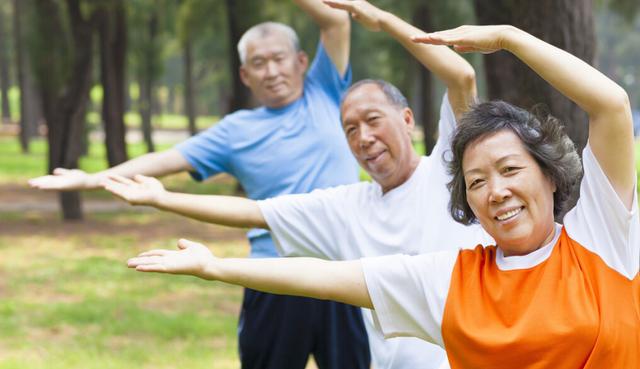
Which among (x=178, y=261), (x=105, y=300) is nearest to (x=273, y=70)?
(x=178, y=261)

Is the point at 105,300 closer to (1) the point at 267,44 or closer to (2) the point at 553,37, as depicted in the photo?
(1) the point at 267,44

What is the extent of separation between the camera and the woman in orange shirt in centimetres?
238

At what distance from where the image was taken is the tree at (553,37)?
5.39m

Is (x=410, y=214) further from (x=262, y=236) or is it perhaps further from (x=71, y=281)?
(x=71, y=281)

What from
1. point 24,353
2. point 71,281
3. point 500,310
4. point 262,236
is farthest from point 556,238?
point 71,281

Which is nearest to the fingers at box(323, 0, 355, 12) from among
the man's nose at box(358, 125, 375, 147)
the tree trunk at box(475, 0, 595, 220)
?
the man's nose at box(358, 125, 375, 147)

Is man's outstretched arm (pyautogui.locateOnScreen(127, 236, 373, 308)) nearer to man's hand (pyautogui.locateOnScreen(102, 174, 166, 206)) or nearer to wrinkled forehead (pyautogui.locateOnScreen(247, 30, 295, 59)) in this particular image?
man's hand (pyautogui.locateOnScreen(102, 174, 166, 206))

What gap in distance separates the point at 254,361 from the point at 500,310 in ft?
8.01

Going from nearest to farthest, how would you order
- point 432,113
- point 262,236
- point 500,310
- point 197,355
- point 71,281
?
point 500,310
point 262,236
point 197,355
point 71,281
point 432,113

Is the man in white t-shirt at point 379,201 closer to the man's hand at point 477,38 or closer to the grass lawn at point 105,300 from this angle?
the man's hand at point 477,38

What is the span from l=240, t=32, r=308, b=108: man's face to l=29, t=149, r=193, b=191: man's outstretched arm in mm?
514

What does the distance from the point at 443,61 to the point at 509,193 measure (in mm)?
1047

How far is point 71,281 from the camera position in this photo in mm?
9820

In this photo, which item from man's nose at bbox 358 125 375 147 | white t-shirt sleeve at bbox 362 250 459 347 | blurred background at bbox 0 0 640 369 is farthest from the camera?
blurred background at bbox 0 0 640 369
